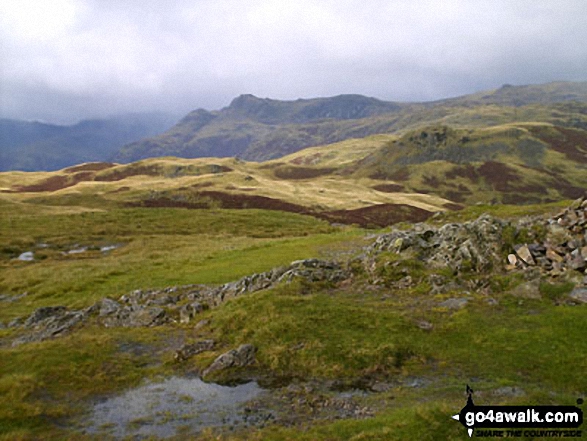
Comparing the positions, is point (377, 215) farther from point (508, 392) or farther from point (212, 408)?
point (212, 408)

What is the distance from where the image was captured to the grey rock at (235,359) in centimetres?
2097

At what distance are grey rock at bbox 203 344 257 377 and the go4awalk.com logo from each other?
35.7 feet

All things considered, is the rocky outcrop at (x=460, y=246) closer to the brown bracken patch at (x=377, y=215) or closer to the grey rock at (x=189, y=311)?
the grey rock at (x=189, y=311)

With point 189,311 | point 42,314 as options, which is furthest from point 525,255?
point 42,314

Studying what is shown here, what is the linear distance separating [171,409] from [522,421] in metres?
13.4

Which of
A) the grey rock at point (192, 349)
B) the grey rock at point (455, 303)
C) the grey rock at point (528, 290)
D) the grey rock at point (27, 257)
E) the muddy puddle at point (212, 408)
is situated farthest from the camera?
the grey rock at point (27, 257)

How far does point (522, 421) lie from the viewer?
13812 millimetres

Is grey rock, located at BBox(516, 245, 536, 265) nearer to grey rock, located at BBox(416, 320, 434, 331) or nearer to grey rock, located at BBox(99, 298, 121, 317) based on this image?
grey rock, located at BBox(416, 320, 434, 331)

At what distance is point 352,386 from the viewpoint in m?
18.6

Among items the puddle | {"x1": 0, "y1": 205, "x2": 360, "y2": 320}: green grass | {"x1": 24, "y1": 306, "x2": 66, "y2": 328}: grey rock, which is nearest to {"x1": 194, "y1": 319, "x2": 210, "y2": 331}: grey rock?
the puddle

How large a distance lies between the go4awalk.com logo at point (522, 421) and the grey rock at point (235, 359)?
10872 millimetres

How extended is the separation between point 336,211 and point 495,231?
100m

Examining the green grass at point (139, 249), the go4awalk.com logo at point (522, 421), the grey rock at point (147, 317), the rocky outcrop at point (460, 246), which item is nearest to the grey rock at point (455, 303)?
the rocky outcrop at point (460, 246)

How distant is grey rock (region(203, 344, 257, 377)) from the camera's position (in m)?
21.0
